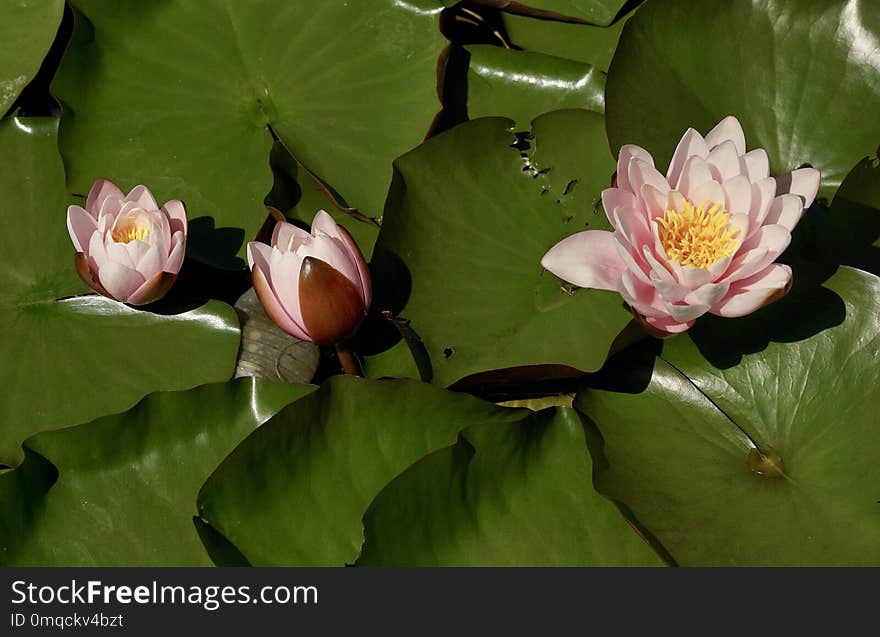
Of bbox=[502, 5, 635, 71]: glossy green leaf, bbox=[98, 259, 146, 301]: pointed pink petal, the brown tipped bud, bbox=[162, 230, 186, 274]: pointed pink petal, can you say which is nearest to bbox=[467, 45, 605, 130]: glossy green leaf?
bbox=[502, 5, 635, 71]: glossy green leaf

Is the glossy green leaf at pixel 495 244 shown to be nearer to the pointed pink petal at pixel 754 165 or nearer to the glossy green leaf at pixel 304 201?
the glossy green leaf at pixel 304 201

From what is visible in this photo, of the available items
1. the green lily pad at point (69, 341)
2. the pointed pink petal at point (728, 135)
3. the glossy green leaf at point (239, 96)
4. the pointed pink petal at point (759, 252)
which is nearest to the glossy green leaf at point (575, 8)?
the glossy green leaf at point (239, 96)

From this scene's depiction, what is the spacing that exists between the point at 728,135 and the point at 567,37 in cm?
70

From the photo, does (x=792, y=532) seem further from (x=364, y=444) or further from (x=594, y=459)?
(x=364, y=444)

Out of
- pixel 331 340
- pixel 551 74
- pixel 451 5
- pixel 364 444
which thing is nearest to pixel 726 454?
pixel 364 444

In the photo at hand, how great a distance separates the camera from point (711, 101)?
189 cm

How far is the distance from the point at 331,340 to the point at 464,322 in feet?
0.92

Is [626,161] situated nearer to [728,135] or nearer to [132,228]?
[728,135]

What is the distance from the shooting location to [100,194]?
1.86 metres

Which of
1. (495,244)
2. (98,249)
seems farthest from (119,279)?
(495,244)

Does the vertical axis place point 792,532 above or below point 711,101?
below

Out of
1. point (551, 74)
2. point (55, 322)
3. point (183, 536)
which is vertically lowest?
point (183, 536)

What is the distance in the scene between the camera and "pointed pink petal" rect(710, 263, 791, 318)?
1.52 meters
